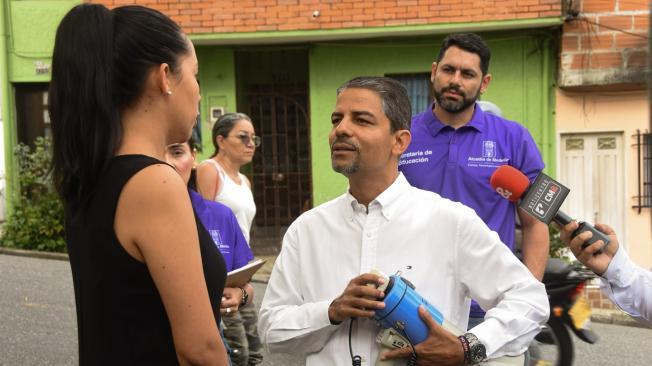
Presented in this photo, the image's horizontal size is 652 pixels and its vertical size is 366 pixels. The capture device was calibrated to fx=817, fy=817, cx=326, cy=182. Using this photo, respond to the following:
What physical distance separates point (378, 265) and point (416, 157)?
4.52 feet

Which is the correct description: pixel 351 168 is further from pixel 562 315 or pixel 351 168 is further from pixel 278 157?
pixel 278 157

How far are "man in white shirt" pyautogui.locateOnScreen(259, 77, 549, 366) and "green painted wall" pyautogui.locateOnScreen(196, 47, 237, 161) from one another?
11626mm

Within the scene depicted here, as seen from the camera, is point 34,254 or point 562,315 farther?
point 34,254

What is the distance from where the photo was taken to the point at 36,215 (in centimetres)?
1348

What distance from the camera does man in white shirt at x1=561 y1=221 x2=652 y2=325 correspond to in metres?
2.59

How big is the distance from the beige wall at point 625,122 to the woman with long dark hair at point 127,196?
1237 centimetres

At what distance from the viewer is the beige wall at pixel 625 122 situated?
523 inches

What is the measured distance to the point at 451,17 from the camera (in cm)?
1343

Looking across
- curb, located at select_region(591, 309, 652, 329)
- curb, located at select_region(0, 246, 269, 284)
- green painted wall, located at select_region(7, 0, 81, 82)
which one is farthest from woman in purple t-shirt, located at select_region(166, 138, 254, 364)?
green painted wall, located at select_region(7, 0, 81, 82)

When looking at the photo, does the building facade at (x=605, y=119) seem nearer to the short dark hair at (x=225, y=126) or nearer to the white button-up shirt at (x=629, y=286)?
the short dark hair at (x=225, y=126)

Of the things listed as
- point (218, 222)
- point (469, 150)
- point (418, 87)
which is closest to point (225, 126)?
point (218, 222)

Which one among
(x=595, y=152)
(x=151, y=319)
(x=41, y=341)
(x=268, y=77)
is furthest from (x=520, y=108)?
(x=151, y=319)

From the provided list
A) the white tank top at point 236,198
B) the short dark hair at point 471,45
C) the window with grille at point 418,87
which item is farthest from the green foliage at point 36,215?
the short dark hair at point 471,45

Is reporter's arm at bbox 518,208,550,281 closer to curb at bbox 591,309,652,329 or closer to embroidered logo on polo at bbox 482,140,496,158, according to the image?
embroidered logo on polo at bbox 482,140,496,158
